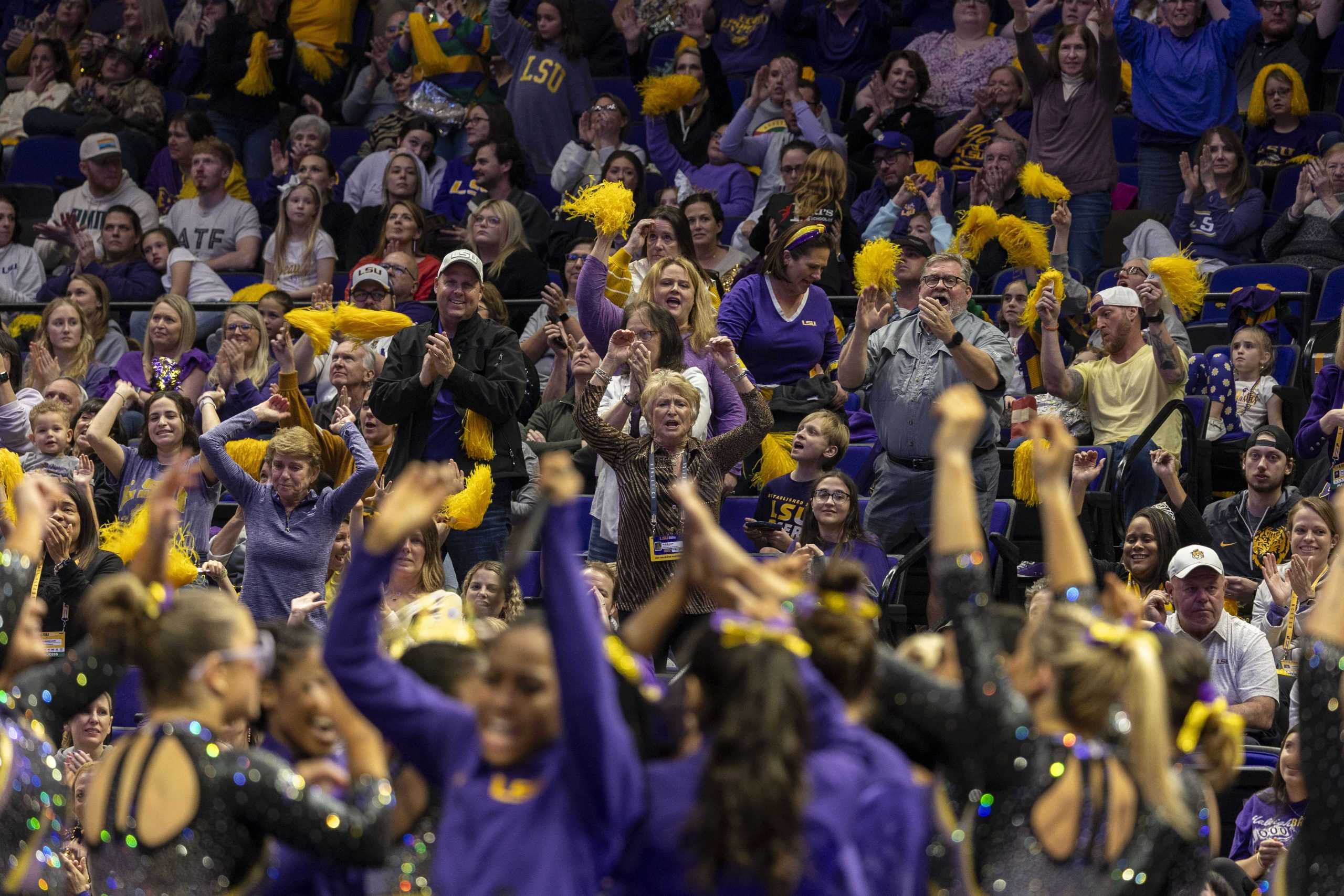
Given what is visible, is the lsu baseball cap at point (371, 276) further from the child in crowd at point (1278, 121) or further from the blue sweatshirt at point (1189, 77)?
the child in crowd at point (1278, 121)

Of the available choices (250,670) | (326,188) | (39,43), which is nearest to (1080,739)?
(250,670)

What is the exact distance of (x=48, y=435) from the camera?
8.05 metres

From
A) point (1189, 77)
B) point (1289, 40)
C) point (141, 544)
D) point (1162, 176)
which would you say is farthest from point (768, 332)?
point (1289, 40)

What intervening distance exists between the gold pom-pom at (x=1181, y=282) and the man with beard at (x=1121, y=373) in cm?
57

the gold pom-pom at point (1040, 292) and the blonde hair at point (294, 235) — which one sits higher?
the gold pom-pom at point (1040, 292)

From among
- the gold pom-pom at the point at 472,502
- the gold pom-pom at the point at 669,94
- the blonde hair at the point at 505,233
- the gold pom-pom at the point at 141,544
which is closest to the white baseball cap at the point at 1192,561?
the gold pom-pom at the point at 472,502

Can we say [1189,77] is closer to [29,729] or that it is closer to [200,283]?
[200,283]

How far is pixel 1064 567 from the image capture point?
3520 millimetres

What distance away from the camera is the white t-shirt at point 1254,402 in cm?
811

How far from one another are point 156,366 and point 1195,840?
6224 mm

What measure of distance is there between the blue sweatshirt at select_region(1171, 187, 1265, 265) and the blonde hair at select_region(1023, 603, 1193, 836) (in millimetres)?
6040

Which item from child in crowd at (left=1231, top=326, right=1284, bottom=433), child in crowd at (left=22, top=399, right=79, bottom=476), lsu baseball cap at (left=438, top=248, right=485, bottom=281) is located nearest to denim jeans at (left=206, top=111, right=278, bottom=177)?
child in crowd at (left=22, top=399, right=79, bottom=476)

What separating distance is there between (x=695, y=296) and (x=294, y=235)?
3551 millimetres

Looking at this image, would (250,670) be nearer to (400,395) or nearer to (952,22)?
(400,395)
